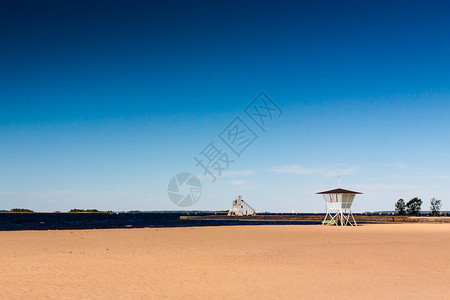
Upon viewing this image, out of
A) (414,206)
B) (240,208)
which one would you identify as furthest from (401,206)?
(240,208)

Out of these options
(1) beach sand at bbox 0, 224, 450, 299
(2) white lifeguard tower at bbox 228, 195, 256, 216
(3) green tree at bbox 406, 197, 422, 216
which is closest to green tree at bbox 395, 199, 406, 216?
(3) green tree at bbox 406, 197, 422, 216

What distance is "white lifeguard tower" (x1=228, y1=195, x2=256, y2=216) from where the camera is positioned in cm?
12436

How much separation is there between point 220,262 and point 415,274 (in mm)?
7337

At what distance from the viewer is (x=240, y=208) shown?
124688mm

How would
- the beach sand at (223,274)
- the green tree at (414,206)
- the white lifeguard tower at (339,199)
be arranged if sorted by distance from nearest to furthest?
the beach sand at (223,274) → the white lifeguard tower at (339,199) → the green tree at (414,206)

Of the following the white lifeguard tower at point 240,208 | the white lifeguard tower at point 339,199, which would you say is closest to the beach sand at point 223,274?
the white lifeguard tower at point 339,199

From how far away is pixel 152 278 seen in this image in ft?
43.0

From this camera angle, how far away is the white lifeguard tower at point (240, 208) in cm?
12436

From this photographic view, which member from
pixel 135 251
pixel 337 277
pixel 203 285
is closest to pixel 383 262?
→ pixel 337 277

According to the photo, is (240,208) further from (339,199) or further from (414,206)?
(339,199)

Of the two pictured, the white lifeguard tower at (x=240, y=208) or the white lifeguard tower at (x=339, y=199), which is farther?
the white lifeguard tower at (x=240, y=208)

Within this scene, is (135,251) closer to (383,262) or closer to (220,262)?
(220,262)

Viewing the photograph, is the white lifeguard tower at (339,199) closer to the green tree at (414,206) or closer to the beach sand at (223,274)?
the beach sand at (223,274)

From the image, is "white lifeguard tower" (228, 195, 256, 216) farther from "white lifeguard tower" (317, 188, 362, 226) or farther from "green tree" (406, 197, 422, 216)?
"white lifeguard tower" (317, 188, 362, 226)
